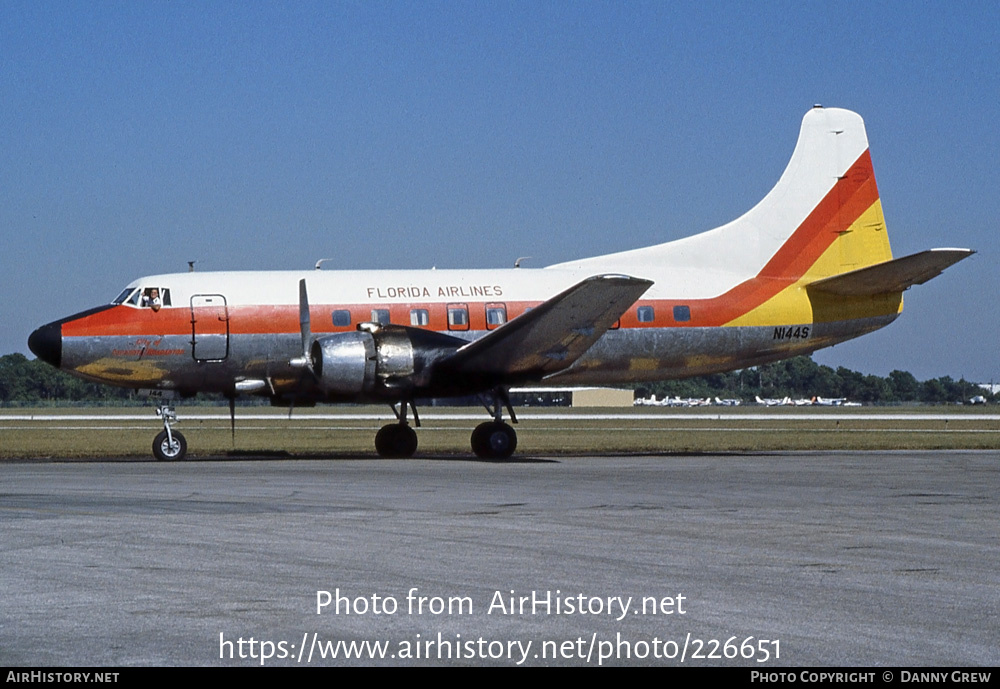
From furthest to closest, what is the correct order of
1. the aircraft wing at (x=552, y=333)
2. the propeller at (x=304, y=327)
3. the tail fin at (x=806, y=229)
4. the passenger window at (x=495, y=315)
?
the tail fin at (x=806, y=229) → the passenger window at (x=495, y=315) → the propeller at (x=304, y=327) → the aircraft wing at (x=552, y=333)

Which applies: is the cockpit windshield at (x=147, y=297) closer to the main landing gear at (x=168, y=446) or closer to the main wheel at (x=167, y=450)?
the main landing gear at (x=168, y=446)

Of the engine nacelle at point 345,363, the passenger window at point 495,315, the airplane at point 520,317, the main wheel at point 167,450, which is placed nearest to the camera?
the engine nacelle at point 345,363

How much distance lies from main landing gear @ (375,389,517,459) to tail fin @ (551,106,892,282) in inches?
179

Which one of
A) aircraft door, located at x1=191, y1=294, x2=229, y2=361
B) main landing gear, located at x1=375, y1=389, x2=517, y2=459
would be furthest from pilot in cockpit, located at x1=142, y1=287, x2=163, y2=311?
main landing gear, located at x1=375, y1=389, x2=517, y2=459

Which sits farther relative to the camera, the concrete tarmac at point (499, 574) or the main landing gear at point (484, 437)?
the main landing gear at point (484, 437)

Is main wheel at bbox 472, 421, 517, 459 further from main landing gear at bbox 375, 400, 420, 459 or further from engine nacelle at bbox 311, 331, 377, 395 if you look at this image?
engine nacelle at bbox 311, 331, 377, 395

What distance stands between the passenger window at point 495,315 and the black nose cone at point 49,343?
931 centimetres

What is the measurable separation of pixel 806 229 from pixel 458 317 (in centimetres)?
886

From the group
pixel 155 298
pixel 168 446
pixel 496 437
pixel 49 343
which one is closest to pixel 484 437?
pixel 496 437

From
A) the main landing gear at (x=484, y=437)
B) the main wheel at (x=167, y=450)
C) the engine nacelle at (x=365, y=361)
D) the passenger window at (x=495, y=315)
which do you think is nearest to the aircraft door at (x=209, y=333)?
the main wheel at (x=167, y=450)

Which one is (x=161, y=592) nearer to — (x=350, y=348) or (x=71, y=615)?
(x=71, y=615)

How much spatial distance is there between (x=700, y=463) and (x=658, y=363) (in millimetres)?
4076

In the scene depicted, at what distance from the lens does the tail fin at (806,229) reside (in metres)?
28.0

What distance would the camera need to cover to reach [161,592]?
8.72m
